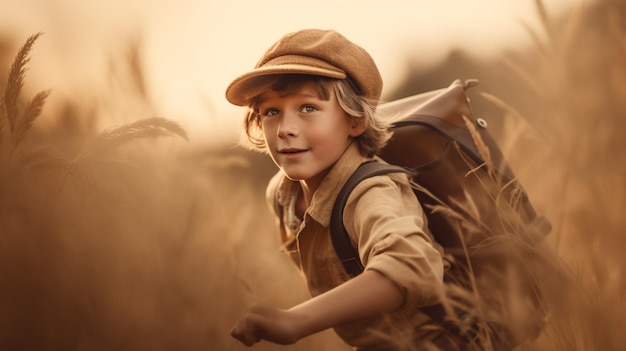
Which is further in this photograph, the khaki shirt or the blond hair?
the blond hair

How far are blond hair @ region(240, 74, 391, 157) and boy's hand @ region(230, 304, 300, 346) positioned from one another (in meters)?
0.83

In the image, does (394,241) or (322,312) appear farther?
(394,241)

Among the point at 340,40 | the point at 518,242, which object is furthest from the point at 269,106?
the point at 518,242

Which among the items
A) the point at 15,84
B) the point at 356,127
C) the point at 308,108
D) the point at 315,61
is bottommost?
the point at 356,127

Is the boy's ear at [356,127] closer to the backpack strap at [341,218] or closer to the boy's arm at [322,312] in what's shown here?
the backpack strap at [341,218]

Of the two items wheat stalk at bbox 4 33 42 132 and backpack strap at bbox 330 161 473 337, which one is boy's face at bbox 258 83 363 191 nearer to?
backpack strap at bbox 330 161 473 337

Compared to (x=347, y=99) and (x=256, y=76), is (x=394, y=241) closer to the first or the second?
(x=347, y=99)

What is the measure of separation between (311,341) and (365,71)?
1002 millimetres

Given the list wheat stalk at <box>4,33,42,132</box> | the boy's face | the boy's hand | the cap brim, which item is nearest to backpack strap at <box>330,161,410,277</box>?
the boy's face

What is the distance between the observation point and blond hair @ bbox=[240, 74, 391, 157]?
2064 millimetres

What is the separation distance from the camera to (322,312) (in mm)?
1454

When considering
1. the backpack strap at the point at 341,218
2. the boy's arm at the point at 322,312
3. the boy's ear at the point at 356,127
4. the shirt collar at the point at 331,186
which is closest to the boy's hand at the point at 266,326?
the boy's arm at the point at 322,312

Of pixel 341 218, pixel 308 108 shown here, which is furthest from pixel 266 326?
pixel 308 108

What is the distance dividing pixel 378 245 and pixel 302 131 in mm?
562
